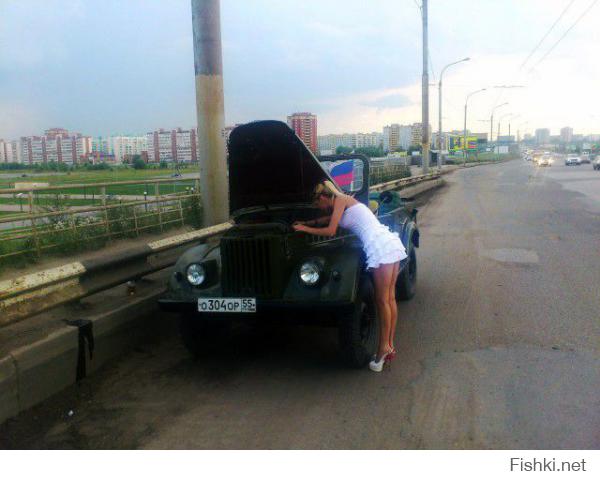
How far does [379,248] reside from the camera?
457cm

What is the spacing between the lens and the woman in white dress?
4594 mm

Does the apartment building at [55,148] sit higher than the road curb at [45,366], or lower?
higher

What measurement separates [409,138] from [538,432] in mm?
50994

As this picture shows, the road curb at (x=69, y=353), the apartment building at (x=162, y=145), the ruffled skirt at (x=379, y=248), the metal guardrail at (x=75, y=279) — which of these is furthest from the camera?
the apartment building at (x=162, y=145)

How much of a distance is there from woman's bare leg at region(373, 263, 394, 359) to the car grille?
0.84 meters

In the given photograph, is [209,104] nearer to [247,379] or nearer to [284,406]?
[247,379]

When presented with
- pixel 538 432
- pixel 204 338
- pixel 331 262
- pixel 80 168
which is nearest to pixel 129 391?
pixel 204 338

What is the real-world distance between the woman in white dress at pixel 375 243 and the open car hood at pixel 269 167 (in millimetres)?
524

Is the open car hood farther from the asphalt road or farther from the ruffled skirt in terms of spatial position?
the asphalt road

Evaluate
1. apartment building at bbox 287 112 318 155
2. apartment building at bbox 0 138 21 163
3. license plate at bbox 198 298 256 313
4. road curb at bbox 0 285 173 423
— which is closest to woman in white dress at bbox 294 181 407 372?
license plate at bbox 198 298 256 313

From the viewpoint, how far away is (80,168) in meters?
22.5

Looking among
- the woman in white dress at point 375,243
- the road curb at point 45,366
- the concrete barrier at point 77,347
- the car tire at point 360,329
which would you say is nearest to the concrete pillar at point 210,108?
the concrete barrier at point 77,347

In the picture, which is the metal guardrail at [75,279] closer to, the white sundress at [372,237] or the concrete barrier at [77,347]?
the concrete barrier at [77,347]

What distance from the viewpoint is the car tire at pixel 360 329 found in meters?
4.51
